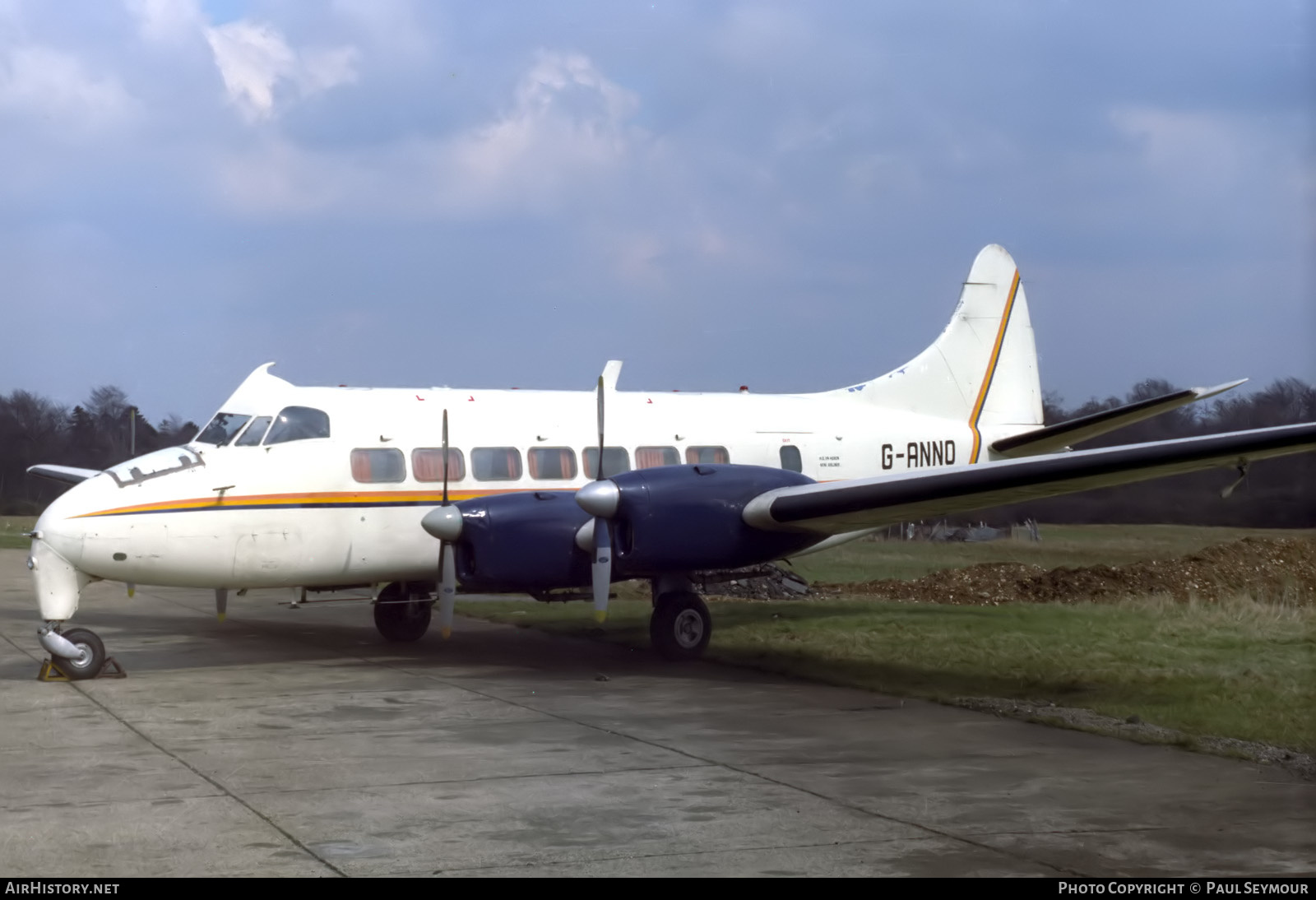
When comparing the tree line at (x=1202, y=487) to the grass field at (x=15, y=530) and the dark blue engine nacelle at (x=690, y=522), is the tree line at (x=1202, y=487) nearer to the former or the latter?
the dark blue engine nacelle at (x=690, y=522)

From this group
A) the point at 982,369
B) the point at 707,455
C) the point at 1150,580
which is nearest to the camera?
the point at 707,455

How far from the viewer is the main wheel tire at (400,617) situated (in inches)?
614

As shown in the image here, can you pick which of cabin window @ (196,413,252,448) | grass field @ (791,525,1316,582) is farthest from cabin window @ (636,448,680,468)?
grass field @ (791,525,1316,582)

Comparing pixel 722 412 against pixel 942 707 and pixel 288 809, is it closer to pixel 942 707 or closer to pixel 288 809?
pixel 942 707

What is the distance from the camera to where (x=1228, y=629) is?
1513 centimetres

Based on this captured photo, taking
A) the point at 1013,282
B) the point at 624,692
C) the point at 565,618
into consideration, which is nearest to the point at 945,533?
the point at 1013,282

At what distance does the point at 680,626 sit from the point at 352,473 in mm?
3622

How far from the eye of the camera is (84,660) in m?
12.0

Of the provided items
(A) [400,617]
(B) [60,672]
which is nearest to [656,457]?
(A) [400,617]

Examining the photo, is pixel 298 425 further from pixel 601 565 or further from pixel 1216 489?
pixel 1216 489

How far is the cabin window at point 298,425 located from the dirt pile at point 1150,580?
9657 millimetres

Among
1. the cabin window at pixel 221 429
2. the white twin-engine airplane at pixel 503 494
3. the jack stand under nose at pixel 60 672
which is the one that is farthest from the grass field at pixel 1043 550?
the jack stand under nose at pixel 60 672
